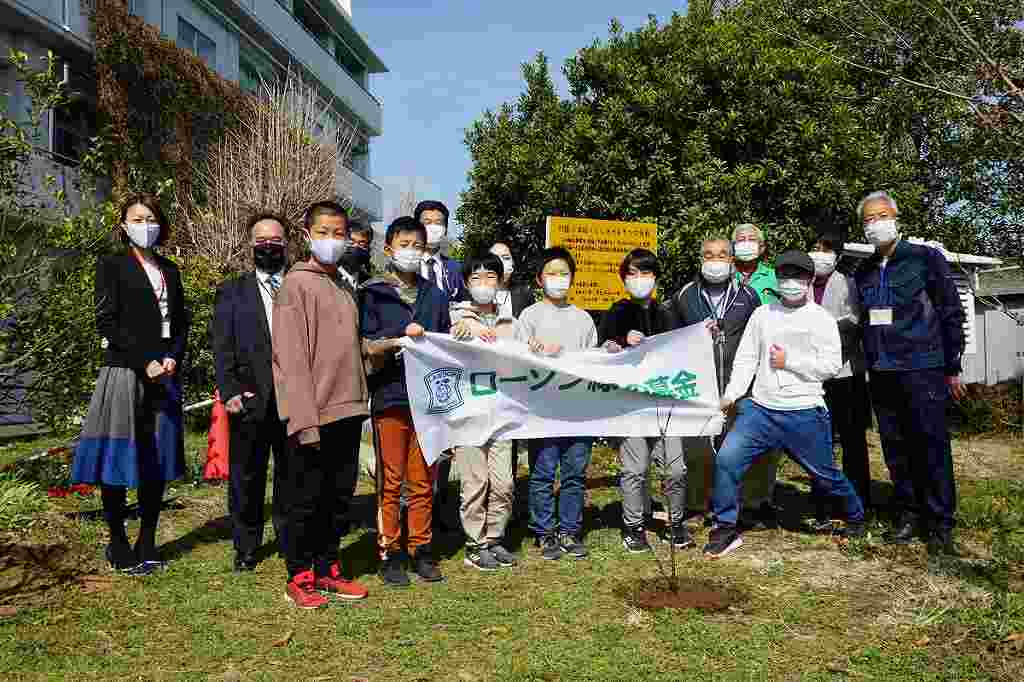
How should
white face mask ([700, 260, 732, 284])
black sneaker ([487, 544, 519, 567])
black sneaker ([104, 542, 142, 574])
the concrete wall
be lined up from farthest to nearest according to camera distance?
the concrete wall
white face mask ([700, 260, 732, 284])
black sneaker ([487, 544, 519, 567])
black sneaker ([104, 542, 142, 574])

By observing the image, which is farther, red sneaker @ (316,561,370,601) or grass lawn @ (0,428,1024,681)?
red sneaker @ (316,561,370,601)

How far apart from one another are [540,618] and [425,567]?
92 centimetres

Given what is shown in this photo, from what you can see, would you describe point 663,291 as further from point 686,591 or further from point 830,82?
point 686,591

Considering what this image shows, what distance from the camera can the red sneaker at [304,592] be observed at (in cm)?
423

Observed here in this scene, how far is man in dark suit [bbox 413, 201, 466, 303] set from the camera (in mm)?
6051

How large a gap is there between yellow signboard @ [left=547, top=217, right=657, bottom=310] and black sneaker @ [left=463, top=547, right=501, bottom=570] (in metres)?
4.26

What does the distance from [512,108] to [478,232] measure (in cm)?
191

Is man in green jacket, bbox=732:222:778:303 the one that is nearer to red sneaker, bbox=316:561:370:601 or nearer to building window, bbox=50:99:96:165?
red sneaker, bbox=316:561:370:601

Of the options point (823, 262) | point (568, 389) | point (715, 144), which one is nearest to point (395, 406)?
point (568, 389)

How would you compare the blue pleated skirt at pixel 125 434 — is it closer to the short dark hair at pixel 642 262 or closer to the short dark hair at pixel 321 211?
the short dark hair at pixel 321 211

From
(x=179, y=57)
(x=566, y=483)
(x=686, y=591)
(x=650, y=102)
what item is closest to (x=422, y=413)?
(x=566, y=483)

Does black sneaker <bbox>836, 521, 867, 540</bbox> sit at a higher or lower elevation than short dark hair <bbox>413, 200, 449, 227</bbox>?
lower

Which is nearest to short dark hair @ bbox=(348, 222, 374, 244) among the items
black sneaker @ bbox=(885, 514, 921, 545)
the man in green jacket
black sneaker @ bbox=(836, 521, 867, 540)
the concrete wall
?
the man in green jacket

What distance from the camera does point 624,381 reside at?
5.41 m
